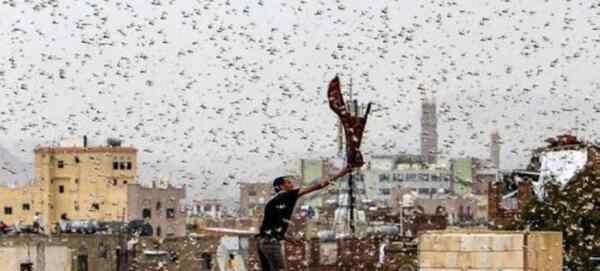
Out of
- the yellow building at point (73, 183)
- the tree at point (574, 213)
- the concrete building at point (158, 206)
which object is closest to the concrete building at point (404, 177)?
the yellow building at point (73, 183)

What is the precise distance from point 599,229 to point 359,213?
37.6 meters

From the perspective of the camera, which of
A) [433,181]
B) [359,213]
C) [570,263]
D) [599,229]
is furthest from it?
[433,181]

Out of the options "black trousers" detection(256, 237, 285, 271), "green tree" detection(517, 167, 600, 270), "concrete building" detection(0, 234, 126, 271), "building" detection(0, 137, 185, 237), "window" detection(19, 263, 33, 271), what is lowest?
"window" detection(19, 263, 33, 271)

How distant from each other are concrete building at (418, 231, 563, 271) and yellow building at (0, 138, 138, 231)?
101 metres

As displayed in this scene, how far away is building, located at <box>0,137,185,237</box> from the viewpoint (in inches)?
4695

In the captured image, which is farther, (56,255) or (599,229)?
(56,255)

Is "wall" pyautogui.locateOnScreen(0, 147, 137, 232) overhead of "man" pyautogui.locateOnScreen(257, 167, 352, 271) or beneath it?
overhead

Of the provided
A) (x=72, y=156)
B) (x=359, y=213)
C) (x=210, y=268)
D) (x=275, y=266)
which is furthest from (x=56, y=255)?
(x=72, y=156)

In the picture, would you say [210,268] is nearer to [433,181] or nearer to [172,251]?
[172,251]

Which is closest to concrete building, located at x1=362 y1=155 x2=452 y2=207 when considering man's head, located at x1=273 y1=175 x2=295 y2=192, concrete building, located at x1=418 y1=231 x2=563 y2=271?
man's head, located at x1=273 y1=175 x2=295 y2=192

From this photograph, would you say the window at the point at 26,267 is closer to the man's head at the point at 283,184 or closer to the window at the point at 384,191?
the man's head at the point at 283,184

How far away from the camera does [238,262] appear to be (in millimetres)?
51000

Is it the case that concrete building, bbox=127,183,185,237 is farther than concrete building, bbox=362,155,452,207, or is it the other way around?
concrete building, bbox=362,155,452,207

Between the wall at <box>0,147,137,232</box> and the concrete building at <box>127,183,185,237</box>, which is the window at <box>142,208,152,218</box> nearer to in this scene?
the concrete building at <box>127,183,185,237</box>
